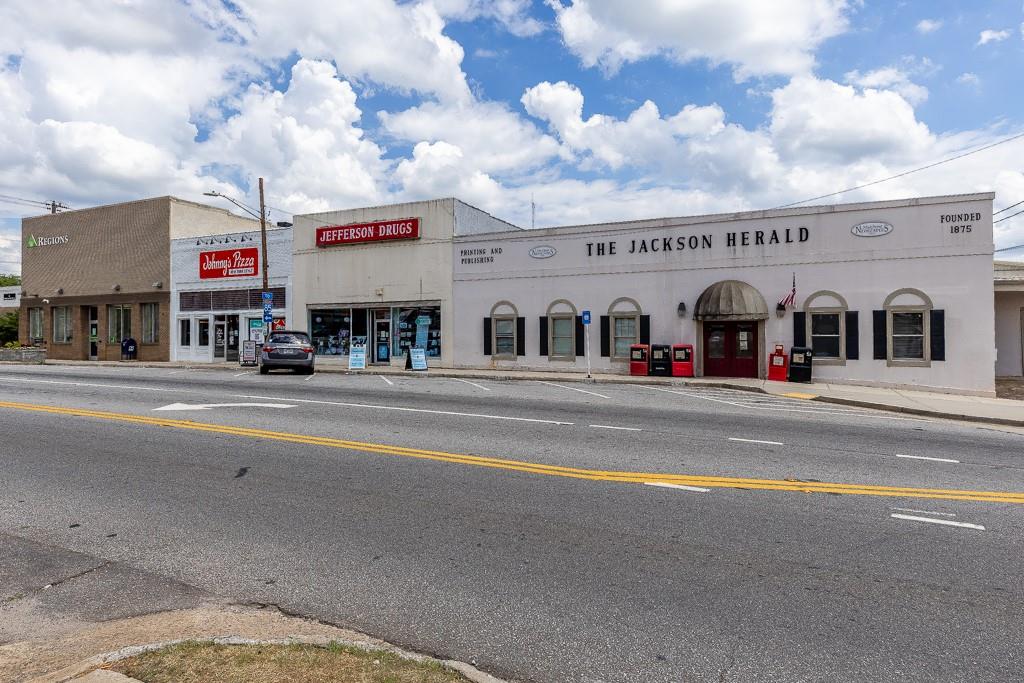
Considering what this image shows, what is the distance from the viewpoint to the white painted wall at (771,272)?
62.2ft

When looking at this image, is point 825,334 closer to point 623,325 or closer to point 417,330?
point 623,325

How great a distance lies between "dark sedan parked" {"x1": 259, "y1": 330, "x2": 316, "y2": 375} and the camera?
74.1 feet

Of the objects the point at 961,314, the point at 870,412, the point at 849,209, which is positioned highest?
the point at 849,209

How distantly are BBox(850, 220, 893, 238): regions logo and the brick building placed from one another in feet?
103

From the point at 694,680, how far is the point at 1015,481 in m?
6.53

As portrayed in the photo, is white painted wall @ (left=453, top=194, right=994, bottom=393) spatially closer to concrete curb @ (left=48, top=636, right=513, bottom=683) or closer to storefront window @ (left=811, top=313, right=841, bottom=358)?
storefront window @ (left=811, top=313, right=841, bottom=358)

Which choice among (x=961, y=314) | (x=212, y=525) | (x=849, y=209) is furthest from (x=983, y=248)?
(x=212, y=525)

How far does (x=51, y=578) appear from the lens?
4516 millimetres

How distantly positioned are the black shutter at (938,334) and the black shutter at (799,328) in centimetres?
350

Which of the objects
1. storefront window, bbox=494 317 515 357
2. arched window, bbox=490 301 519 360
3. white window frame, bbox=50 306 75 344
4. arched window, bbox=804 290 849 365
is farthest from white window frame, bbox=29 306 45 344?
arched window, bbox=804 290 849 365

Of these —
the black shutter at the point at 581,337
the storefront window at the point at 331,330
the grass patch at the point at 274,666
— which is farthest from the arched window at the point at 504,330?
the grass patch at the point at 274,666

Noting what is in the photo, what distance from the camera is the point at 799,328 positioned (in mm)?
20766

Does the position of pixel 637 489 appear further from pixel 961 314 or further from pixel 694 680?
pixel 961 314

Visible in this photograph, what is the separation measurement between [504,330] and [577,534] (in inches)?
796
